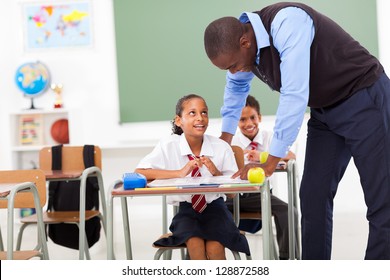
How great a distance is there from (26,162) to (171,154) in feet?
12.1

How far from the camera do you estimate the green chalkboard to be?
5.73 meters

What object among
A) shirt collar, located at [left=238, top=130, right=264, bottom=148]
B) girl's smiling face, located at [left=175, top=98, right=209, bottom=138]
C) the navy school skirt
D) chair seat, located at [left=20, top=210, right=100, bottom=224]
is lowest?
chair seat, located at [left=20, top=210, right=100, bottom=224]

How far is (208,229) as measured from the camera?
2553 millimetres

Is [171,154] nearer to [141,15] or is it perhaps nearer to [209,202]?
[209,202]

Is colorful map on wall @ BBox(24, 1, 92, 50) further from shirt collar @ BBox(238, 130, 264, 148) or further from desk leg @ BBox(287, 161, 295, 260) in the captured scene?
desk leg @ BBox(287, 161, 295, 260)

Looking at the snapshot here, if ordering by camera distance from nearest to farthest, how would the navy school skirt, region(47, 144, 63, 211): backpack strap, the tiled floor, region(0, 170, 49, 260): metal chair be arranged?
region(0, 170, 49, 260): metal chair
the navy school skirt
region(47, 144, 63, 211): backpack strap
the tiled floor

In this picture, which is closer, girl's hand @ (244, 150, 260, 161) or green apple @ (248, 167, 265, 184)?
green apple @ (248, 167, 265, 184)

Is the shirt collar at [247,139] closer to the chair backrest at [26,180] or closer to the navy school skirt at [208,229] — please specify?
the navy school skirt at [208,229]

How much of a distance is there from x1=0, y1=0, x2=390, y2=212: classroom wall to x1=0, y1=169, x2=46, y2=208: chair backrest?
2806 mm

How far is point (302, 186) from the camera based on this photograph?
95.8 inches

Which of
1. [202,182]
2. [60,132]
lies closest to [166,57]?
[60,132]

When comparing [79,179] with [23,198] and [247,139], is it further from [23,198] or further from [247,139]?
[247,139]

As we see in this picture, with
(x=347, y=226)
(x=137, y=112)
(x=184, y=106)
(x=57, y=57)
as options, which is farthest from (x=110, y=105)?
(x=184, y=106)

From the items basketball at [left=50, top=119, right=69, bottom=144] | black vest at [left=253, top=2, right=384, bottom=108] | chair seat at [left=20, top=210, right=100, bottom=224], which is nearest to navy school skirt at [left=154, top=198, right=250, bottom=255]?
black vest at [left=253, top=2, right=384, bottom=108]
